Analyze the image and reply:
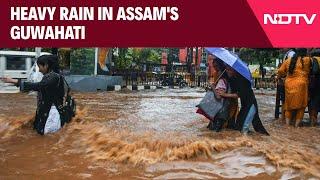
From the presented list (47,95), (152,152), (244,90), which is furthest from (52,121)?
(244,90)

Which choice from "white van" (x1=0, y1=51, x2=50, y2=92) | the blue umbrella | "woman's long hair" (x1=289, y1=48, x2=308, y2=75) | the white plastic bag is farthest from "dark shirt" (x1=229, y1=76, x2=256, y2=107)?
"white van" (x1=0, y1=51, x2=50, y2=92)

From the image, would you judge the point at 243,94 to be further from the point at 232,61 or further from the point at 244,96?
the point at 232,61

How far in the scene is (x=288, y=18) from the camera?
16.6ft

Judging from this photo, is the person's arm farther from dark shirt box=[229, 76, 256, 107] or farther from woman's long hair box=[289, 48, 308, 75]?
woman's long hair box=[289, 48, 308, 75]

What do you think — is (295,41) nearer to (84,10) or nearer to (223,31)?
(223,31)

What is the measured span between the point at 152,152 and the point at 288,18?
242 cm

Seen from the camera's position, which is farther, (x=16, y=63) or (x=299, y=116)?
(x=16, y=63)

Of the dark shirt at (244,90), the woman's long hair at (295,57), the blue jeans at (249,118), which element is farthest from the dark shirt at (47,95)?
A: the woman's long hair at (295,57)

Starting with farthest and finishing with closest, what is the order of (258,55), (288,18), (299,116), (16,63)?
(258,55)
(16,63)
(299,116)
(288,18)

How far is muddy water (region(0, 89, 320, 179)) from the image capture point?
222 inches

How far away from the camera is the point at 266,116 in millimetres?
10086

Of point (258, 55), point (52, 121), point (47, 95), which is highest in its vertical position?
point (258, 55)

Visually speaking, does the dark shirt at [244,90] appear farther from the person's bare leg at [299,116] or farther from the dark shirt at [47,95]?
the dark shirt at [47,95]

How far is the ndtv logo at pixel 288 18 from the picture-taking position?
16.6 ft
